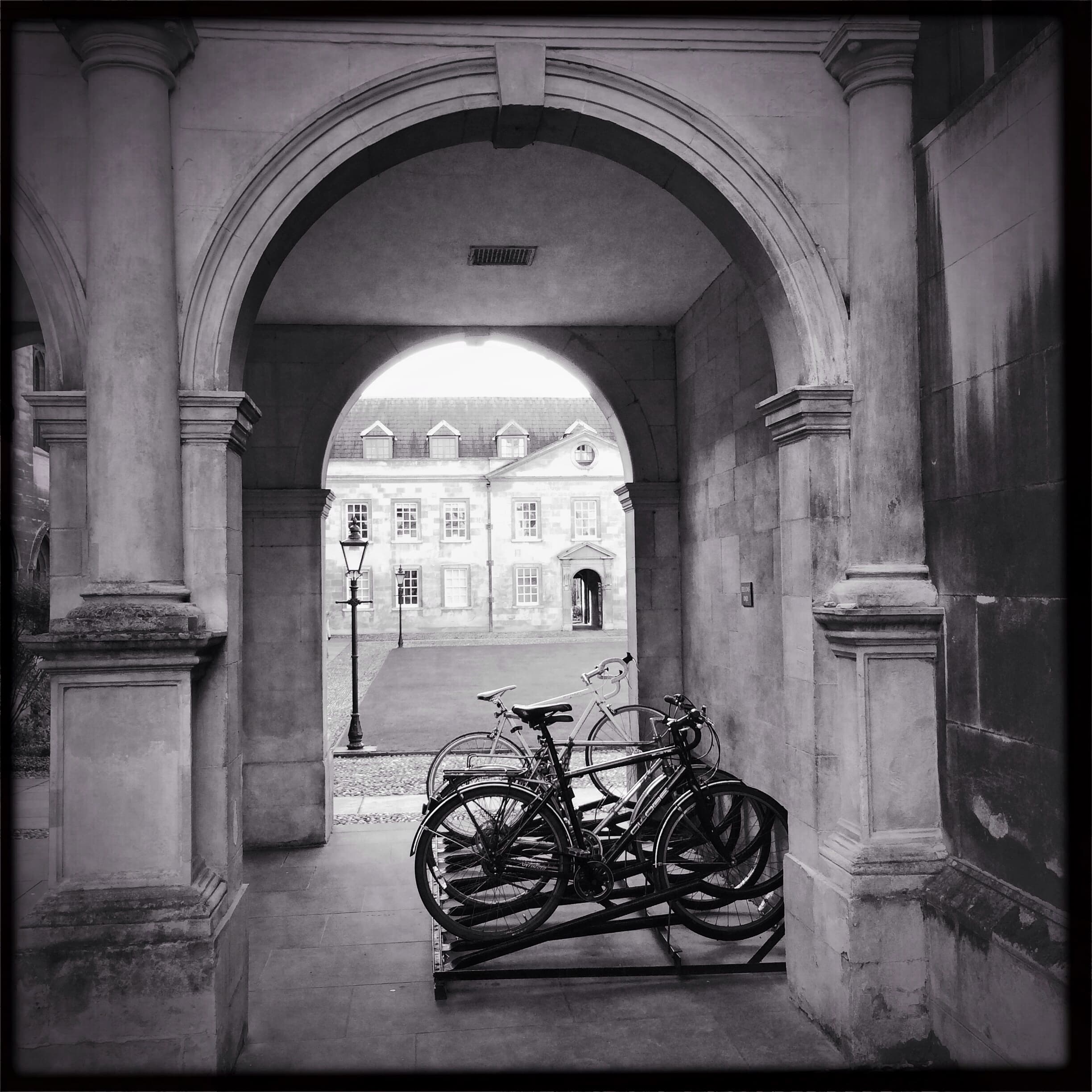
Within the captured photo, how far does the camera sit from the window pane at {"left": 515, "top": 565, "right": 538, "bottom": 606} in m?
36.6

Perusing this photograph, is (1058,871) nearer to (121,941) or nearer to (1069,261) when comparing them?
(1069,261)

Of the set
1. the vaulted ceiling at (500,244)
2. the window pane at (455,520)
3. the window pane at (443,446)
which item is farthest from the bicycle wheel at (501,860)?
the window pane at (443,446)

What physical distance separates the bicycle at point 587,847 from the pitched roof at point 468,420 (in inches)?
1288

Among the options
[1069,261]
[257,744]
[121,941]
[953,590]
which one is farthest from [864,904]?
[257,744]

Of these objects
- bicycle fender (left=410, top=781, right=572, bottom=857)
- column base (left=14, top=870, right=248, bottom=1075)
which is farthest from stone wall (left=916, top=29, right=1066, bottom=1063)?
column base (left=14, top=870, right=248, bottom=1075)

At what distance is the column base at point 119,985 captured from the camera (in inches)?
137

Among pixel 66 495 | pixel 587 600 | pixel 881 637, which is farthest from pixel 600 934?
pixel 587 600

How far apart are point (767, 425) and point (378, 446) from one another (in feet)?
A: 114

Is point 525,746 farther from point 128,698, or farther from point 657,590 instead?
point 128,698

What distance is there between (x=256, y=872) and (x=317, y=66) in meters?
5.44

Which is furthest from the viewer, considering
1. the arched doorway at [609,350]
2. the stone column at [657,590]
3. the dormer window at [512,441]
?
the dormer window at [512,441]

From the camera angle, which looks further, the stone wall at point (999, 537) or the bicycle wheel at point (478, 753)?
the bicycle wheel at point (478, 753)

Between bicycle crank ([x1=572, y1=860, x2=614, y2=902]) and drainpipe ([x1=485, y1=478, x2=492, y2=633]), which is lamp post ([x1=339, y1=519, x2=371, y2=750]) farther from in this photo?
drainpipe ([x1=485, y1=478, x2=492, y2=633])

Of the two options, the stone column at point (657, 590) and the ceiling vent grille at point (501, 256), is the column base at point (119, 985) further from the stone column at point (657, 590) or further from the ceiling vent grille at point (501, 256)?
the stone column at point (657, 590)
